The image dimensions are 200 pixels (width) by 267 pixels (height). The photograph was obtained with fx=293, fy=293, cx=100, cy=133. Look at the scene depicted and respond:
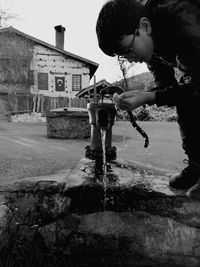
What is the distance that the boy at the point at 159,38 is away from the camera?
5.13 ft

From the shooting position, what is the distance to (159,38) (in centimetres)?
168

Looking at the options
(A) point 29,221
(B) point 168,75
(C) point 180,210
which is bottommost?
(A) point 29,221

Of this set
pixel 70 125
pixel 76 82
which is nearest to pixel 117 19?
pixel 70 125

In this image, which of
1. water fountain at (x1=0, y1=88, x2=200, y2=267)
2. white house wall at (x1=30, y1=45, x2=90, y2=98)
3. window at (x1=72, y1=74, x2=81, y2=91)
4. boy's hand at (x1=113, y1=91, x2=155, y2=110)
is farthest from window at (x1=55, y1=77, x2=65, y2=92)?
boy's hand at (x1=113, y1=91, x2=155, y2=110)

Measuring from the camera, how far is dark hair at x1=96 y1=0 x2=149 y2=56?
63.1 inches

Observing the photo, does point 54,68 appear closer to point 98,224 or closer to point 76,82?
point 76,82

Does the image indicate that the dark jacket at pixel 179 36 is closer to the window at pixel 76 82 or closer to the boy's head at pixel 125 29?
the boy's head at pixel 125 29

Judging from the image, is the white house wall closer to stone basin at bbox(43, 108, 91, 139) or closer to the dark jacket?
stone basin at bbox(43, 108, 91, 139)

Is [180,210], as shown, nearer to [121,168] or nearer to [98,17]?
[121,168]

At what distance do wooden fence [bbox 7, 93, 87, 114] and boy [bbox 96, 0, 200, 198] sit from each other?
18.8 metres

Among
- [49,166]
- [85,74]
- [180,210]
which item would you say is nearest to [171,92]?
[180,210]

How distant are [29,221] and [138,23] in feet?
5.15

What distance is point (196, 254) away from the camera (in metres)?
2.04

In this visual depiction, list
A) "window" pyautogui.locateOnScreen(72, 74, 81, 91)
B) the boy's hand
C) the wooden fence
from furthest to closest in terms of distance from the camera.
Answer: "window" pyautogui.locateOnScreen(72, 74, 81, 91) → the wooden fence → the boy's hand
